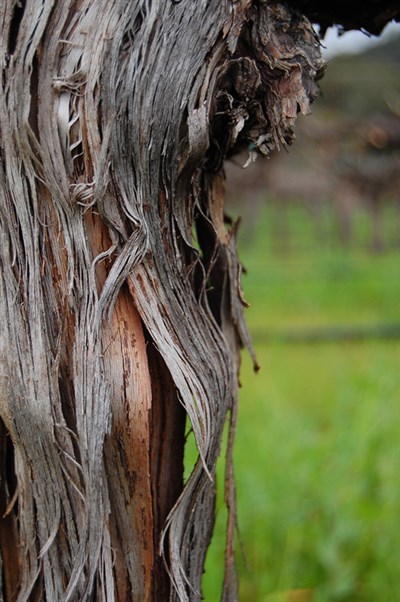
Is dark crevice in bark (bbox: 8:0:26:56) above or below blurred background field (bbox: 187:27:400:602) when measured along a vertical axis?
above

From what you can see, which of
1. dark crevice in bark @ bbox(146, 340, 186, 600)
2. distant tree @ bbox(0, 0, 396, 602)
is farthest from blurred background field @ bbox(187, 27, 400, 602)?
distant tree @ bbox(0, 0, 396, 602)

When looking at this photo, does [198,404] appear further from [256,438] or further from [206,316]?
[256,438]

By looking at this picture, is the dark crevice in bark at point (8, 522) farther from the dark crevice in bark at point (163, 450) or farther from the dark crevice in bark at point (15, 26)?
the dark crevice in bark at point (15, 26)

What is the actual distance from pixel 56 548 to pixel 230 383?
0.89 ft

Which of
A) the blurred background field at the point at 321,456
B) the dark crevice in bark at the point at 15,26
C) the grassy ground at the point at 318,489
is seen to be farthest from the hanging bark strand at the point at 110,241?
the grassy ground at the point at 318,489

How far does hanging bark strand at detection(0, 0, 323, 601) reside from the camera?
74 centimetres

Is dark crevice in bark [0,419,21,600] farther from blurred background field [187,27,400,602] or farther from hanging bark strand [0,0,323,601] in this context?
blurred background field [187,27,400,602]

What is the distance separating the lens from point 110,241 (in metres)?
0.78

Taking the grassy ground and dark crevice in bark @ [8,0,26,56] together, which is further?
the grassy ground

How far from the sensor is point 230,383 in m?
0.85

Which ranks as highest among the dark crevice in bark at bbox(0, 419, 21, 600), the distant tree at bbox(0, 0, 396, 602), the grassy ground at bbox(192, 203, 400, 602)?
the distant tree at bbox(0, 0, 396, 602)

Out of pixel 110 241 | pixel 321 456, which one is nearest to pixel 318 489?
pixel 321 456

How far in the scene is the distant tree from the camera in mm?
744

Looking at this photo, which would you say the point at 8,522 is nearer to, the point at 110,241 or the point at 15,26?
the point at 110,241
